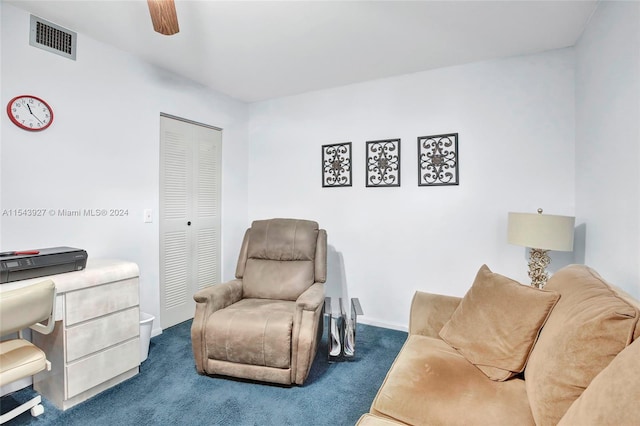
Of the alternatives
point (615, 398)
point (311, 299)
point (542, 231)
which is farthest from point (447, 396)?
point (542, 231)

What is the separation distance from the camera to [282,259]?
265 cm

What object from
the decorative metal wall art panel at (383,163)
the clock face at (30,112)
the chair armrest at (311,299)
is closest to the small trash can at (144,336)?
the chair armrest at (311,299)

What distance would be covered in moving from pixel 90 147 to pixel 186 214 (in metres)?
1.02

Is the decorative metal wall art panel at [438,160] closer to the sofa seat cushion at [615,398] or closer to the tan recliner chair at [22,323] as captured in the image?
the sofa seat cushion at [615,398]

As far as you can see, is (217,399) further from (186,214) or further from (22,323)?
(186,214)

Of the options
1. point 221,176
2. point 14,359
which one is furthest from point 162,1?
point 221,176

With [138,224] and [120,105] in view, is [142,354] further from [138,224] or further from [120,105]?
[120,105]

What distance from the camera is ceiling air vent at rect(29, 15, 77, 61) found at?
2059 millimetres

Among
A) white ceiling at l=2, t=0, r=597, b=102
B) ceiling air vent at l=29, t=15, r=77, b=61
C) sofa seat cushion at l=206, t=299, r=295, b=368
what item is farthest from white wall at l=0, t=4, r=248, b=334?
sofa seat cushion at l=206, t=299, r=295, b=368

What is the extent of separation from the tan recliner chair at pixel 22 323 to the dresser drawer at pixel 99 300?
157 mm

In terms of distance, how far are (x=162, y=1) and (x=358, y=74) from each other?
6.47ft

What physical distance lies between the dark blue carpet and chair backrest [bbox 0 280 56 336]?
0.69 m

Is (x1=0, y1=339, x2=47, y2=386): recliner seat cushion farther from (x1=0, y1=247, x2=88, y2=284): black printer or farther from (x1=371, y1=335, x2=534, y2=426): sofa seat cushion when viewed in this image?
(x1=371, y1=335, x2=534, y2=426): sofa seat cushion

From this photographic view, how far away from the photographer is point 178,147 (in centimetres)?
304
